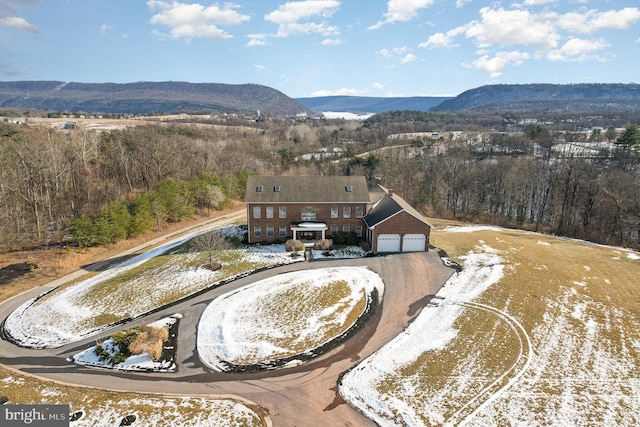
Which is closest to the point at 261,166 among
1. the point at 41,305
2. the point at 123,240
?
the point at 123,240

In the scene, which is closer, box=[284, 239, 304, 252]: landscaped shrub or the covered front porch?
box=[284, 239, 304, 252]: landscaped shrub

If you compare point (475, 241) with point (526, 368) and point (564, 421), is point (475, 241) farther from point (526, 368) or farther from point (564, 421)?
point (564, 421)

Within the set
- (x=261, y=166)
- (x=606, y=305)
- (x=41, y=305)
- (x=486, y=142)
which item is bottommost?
(x=41, y=305)

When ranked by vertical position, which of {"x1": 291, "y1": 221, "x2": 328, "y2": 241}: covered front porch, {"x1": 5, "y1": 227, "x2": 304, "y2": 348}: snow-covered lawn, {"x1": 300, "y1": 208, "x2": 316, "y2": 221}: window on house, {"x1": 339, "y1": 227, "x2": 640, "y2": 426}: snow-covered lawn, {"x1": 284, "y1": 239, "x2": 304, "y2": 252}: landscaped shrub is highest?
{"x1": 300, "y1": 208, "x2": 316, "y2": 221}: window on house

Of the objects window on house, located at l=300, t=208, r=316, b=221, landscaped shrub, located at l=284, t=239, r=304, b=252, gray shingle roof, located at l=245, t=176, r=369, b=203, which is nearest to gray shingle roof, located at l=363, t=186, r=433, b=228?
gray shingle roof, located at l=245, t=176, r=369, b=203

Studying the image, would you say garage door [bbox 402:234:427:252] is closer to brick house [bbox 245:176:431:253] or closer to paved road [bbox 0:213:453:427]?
brick house [bbox 245:176:431:253]

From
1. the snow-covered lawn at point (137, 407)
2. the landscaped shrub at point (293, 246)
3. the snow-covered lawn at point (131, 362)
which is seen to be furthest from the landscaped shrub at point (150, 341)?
the landscaped shrub at point (293, 246)

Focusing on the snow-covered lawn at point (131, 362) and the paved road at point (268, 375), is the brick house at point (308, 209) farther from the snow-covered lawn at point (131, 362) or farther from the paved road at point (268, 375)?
the snow-covered lawn at point (131, 362)
